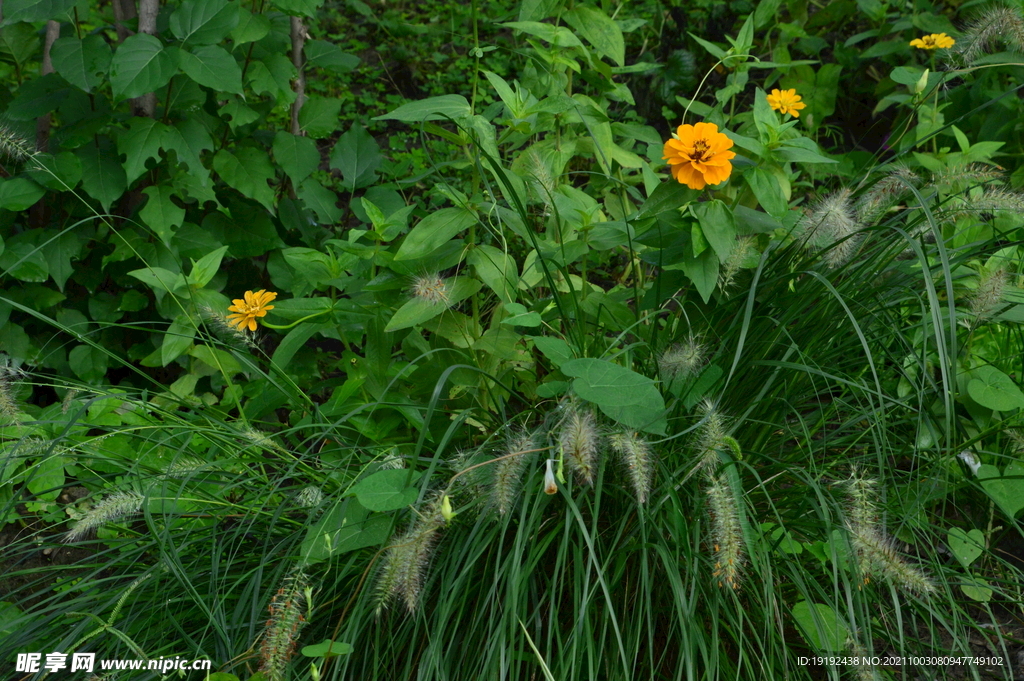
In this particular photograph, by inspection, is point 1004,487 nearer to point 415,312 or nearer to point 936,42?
point 415,312

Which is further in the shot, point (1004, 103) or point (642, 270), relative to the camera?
point (1004, 103)

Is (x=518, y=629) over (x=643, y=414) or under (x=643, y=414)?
under

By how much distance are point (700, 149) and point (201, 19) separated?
1518 mm

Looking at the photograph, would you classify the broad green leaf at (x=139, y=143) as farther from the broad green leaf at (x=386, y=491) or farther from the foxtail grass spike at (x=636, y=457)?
the foxtail grass spike at (x=636, y=457)

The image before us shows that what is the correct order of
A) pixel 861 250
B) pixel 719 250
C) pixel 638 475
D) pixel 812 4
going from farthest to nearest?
pixel 812 4
pixel 861 250
pixel 719 250
pixel 638 475

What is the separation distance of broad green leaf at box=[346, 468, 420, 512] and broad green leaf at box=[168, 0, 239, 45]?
1.50m

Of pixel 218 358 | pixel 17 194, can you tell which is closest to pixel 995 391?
pixel 218 358

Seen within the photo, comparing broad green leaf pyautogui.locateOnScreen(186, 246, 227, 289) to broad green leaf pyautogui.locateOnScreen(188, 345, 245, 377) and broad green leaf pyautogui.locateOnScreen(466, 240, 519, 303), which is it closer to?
broad green leaf pyautogui.locateOnScreen(188, 345, 245, 377)

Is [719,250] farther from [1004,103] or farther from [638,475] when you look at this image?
[1004,103]

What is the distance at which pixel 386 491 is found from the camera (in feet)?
4.96

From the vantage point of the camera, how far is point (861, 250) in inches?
78.7

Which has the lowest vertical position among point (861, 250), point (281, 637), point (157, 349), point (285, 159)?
point (157, 349)

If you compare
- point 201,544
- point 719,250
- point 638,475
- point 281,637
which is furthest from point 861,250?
point 201,544

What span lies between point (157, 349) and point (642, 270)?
162cm
